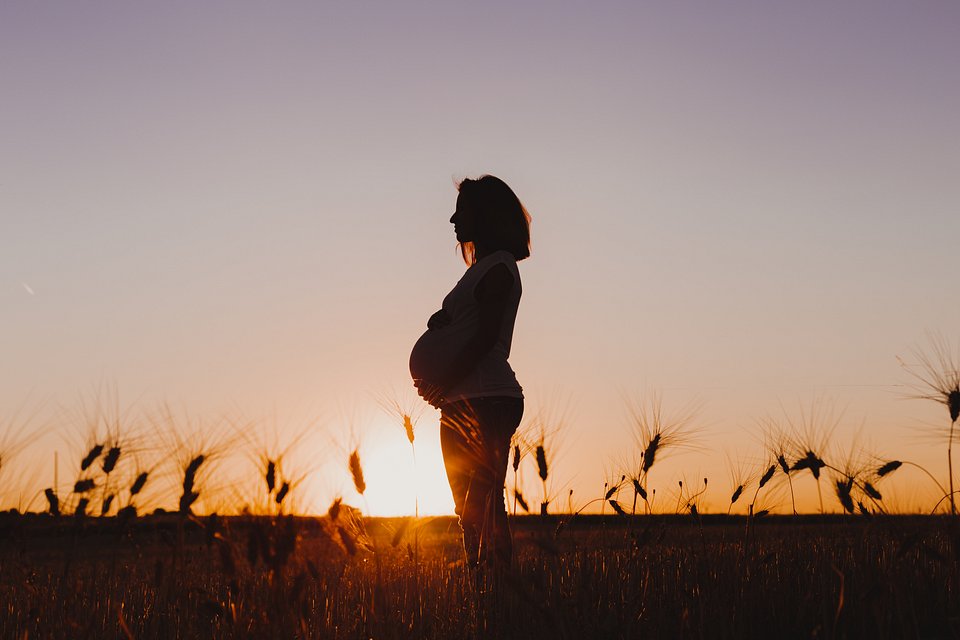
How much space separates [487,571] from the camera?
3.76 meters

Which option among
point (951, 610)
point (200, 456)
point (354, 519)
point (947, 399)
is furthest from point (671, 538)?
point (200, 456)

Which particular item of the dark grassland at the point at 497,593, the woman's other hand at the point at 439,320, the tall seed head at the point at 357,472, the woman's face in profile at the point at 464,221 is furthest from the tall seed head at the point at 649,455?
the tall seed head at the point at 357,472

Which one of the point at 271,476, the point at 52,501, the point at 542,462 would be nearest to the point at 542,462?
the point at 542,462

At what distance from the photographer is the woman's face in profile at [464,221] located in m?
4.81

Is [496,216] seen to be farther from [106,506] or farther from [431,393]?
[106,506]

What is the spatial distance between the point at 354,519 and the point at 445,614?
1.18 meters

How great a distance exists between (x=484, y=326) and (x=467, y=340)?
140mm

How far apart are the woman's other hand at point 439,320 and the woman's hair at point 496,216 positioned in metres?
0.41

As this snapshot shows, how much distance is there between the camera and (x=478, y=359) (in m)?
4.39

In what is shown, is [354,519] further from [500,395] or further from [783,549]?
[783,549]

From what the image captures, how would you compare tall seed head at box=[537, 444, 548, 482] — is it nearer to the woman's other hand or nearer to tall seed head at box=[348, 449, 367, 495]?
the woman's other hand

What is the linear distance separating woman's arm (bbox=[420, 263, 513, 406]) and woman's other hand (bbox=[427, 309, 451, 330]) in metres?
0.25

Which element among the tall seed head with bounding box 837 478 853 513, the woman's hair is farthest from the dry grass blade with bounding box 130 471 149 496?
the tall seed head with bounding box 837 478 853 513

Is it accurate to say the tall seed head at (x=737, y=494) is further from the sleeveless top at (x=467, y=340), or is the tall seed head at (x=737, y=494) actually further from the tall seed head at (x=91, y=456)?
the tall seed head at (x=91, y=456)
